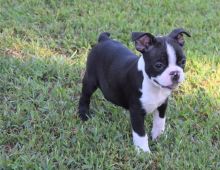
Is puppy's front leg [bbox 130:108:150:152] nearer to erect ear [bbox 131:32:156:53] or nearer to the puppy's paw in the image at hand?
the puppy's paw

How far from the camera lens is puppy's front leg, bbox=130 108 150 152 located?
4082mm

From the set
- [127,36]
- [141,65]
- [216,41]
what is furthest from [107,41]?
[216,41]

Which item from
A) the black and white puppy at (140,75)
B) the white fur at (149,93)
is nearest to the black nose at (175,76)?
the black and white puppy at (140,75)

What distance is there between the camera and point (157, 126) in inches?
174

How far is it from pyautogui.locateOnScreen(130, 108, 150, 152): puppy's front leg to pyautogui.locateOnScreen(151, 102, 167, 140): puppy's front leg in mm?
261

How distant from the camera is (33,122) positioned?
4.61 metres

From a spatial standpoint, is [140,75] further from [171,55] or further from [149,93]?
[171,55]

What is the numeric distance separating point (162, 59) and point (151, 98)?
17.6 inches

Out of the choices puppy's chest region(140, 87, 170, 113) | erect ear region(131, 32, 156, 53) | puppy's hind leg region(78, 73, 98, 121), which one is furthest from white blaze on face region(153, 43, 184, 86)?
puppy's hind leg region(78, 73, 98, 121)

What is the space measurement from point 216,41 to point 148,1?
159 centimetres

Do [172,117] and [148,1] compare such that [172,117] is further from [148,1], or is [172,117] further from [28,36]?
[148,1]

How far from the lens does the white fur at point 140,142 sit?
164 inches

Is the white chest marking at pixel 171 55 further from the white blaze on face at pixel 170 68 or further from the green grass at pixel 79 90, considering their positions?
the green grass at pixel 79 90

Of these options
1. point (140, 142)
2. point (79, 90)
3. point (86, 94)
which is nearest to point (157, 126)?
point (140, 142)
